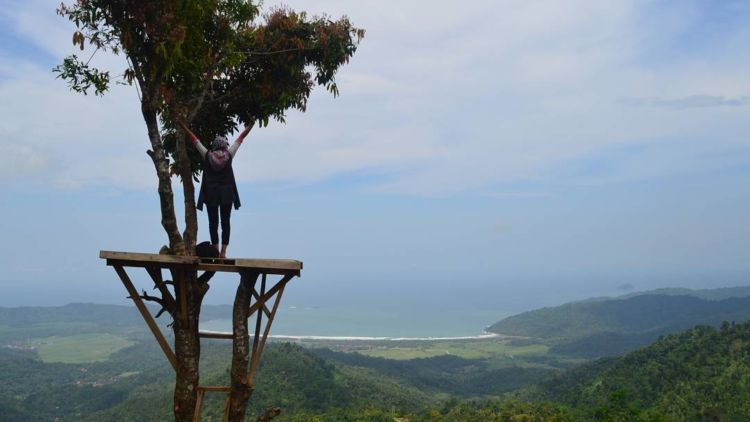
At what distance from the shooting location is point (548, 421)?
3134 centimetres

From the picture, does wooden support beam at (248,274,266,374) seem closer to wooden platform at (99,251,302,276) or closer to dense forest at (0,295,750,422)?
wooden platform at (99,251,302,276)

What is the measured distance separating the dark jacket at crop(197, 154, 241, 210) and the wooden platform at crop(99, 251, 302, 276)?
737 mm

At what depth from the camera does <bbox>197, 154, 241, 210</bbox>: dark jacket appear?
6797mm

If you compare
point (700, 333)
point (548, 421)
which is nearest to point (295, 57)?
point (548, 421)

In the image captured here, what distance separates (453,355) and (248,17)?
380 feet

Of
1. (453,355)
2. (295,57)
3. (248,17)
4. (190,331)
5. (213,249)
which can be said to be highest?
(248,17)

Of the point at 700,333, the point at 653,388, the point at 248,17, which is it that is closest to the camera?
the point at 248,17

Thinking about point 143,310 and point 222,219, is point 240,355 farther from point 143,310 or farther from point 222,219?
point 222,219

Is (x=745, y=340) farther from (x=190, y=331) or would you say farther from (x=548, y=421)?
(x=190, y=331)

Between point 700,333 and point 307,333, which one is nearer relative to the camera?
point 700,333

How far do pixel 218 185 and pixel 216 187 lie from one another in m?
0.03

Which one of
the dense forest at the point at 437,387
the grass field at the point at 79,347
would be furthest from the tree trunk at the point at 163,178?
the grass field at the point at 79,347

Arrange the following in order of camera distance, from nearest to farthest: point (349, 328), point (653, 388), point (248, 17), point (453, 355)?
point (248, 17), point (653, 388), point (453, 355), point (349, 328)

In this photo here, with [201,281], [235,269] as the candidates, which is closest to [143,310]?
[201,281]
